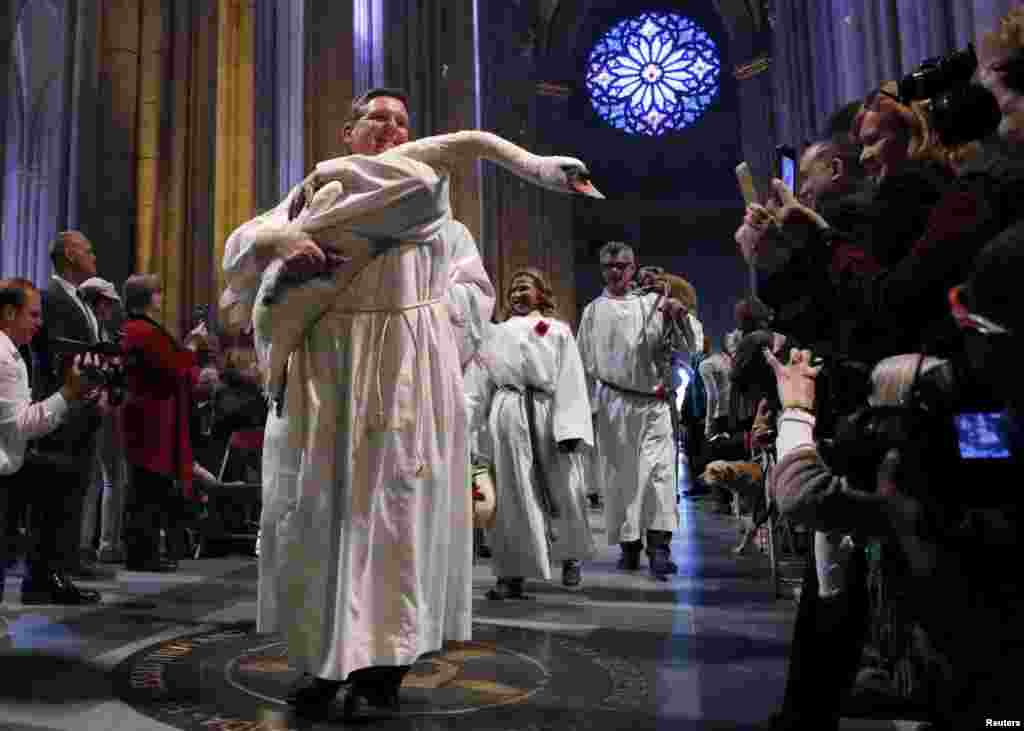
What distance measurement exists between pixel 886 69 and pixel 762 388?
3.40 metres

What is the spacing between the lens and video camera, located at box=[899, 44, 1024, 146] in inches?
59.9

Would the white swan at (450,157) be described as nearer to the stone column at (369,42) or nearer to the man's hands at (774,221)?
the man's hands at (774,221)

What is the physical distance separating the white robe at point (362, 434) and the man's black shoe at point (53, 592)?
2.42 m

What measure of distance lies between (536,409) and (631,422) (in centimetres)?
120

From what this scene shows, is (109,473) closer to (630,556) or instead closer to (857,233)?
(630,556)

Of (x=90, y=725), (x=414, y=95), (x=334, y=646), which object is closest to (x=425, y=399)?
(x=334, y=646)

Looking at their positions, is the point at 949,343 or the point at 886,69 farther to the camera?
the point at 886,69

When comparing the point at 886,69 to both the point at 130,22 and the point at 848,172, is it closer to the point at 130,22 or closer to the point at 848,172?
the point at 848,172

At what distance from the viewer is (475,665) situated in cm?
341

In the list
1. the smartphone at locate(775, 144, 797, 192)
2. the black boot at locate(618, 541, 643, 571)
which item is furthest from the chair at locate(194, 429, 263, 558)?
the smartphone at locate(775, 144, 797, 192)

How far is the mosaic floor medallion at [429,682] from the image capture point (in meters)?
2.74

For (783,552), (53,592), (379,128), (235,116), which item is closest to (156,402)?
(53,592)

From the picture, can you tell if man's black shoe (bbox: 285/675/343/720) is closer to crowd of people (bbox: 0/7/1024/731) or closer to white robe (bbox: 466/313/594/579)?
crowd of people (bbox: 0/7/1024/731)

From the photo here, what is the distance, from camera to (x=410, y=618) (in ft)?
8.91
